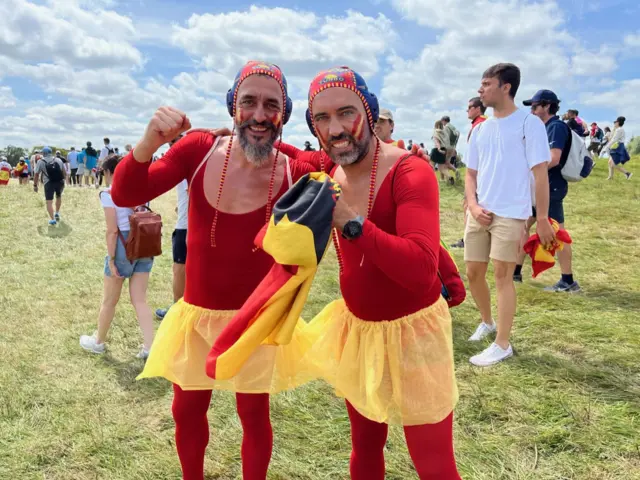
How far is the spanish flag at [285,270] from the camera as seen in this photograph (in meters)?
1.44

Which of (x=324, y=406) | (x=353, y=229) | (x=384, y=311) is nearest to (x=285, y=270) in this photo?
(x=353, y=229)

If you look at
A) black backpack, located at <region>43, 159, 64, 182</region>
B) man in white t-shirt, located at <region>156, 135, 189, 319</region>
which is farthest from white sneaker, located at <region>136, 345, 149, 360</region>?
black backpack, located at <region>43, 159, 64, 182</region>

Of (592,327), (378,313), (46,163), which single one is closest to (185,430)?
(378,313)

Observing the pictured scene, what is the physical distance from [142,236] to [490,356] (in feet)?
10.5

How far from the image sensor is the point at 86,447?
3012 mm

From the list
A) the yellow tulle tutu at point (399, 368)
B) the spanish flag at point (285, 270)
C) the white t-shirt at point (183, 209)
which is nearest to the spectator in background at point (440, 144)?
the white t-shirt at point (183, 209)

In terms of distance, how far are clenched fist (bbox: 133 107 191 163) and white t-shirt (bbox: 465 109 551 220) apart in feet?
9.34

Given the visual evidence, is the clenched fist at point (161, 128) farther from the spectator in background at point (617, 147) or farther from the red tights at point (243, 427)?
the spectator in background at point (617, 147)

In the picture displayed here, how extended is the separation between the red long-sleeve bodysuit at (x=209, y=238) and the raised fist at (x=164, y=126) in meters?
0.19

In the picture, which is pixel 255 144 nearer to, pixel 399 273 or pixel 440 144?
pixel 399 273

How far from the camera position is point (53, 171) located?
11172 millimetres

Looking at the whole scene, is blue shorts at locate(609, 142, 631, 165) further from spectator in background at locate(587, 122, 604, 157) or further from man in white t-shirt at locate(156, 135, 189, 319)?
man in white t-shirt at locate(156, 135, 189, 319)

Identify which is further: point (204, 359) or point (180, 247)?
point (180, 247)

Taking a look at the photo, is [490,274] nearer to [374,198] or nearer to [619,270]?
[619,270]
